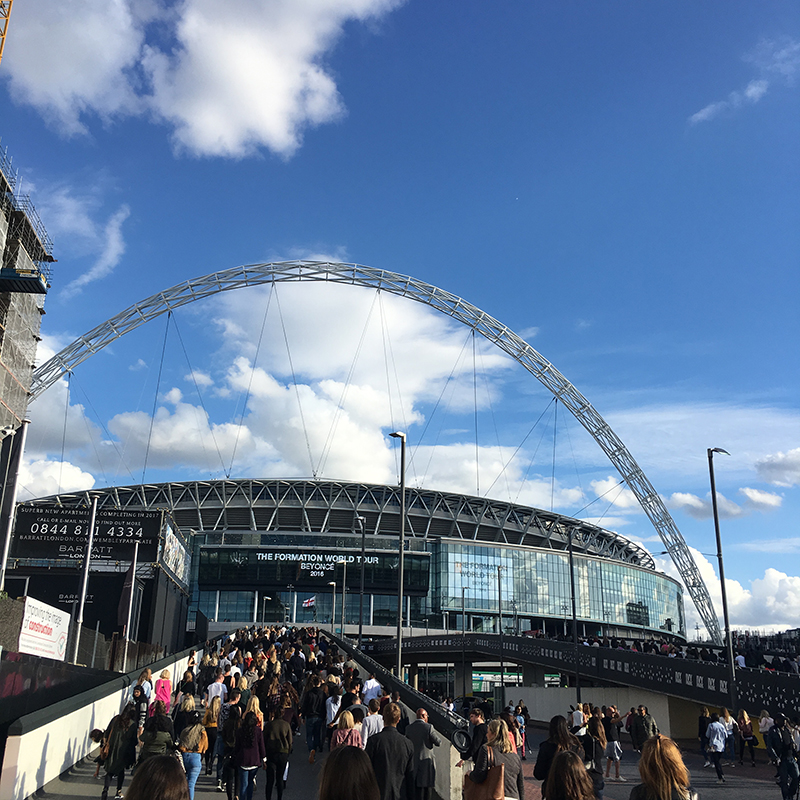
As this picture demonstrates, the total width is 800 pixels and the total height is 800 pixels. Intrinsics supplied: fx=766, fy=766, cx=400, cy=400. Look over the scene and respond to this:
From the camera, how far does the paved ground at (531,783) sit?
1228 cm

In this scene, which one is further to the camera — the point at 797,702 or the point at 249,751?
the point at 797,702

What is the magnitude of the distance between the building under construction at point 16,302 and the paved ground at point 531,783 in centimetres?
3617

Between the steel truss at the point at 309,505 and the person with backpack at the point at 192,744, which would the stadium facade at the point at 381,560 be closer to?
the steel truss at the point at 309,505

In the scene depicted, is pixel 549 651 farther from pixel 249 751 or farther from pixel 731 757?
pixel 249 751

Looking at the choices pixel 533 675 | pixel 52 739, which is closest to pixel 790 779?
pixel 52 739

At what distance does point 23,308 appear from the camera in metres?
49.5

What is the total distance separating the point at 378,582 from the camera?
99.4 m

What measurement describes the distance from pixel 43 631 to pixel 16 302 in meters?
36.8

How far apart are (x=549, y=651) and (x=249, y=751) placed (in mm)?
40254

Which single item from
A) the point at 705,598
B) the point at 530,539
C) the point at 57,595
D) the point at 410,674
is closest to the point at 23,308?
the point at 57,595

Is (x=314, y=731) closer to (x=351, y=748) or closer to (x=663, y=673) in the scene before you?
(x=351, y=748)

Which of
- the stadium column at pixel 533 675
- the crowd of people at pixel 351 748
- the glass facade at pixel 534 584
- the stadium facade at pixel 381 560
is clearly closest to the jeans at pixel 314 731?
the crowd of people at pixel 351 748

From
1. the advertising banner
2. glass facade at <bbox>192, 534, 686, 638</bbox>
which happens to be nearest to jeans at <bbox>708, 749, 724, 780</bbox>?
the advertising banner

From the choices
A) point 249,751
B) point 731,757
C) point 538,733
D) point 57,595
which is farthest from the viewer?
point 57,595
